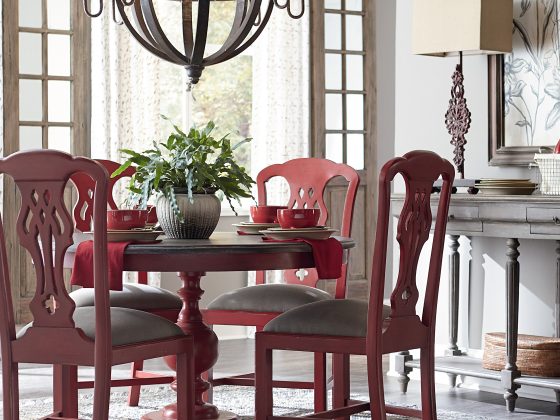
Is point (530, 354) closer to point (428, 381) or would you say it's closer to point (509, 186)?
point (509, 186)

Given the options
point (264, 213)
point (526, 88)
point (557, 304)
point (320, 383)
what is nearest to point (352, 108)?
point (526, 88)

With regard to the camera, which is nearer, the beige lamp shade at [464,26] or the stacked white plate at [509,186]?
the stacked white plate at [509,186]

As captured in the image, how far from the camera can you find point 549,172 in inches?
163

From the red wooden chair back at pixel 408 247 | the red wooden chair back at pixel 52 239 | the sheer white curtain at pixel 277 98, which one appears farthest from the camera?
the sheer white curtain at pixel 277 98

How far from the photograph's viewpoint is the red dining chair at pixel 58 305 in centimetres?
278

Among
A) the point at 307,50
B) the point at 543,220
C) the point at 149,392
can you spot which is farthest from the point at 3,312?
the point at 307,50

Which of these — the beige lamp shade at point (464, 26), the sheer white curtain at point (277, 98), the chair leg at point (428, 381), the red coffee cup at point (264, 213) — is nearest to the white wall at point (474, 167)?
the beige lamp shade at point (464, 26)

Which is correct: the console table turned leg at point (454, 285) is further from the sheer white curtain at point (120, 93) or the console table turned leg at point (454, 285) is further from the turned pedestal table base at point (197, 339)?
the sheer white curtain at point (120, 93)

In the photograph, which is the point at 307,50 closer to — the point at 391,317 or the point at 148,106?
the point at 148,106

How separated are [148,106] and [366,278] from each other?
2034 millimetres

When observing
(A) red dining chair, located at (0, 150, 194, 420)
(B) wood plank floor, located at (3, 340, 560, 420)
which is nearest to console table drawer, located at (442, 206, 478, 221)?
(B) wood plank floor, located at (3, 340, 560, 420)

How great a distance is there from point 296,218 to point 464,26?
5.28 ft

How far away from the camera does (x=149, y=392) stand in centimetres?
448

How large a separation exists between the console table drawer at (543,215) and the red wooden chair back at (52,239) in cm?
187
